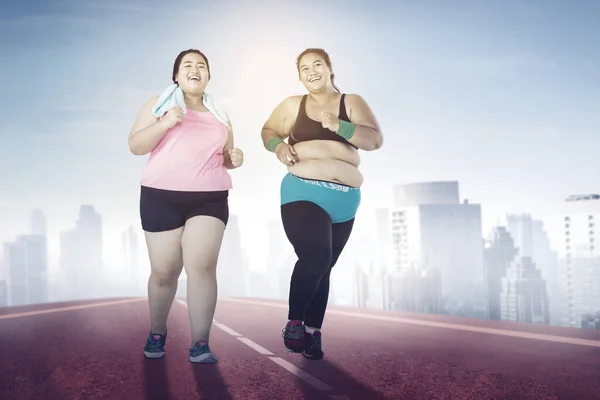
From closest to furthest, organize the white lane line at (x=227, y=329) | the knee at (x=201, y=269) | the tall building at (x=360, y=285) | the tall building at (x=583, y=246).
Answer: the knee at (x=201, y=269) < the white lane line at (x=227, y=329) < the tall building at (x=583, y=246) < the tall building at (x=360, y=285)

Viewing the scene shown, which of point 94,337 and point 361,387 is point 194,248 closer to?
point 361,387

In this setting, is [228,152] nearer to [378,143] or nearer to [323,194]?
[323,194]

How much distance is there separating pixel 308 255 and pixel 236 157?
1.01m

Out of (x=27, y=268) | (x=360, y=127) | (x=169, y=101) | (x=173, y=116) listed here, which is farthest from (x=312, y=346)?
(x=27, y=268)

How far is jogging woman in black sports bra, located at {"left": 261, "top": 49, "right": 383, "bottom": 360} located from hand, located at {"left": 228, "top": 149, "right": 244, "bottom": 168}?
340 mm

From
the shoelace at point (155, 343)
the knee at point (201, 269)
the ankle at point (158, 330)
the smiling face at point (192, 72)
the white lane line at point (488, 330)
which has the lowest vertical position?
the white lane line at point (488, 330)

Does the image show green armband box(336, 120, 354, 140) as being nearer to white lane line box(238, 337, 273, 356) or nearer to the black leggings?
the black leggings

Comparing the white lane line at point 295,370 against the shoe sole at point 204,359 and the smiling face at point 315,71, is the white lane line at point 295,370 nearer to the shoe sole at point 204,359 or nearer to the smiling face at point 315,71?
the shoe sole at point 204,359

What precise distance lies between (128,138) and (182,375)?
2036mm

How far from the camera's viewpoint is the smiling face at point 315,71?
18.6 feet

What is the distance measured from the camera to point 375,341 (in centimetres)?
650

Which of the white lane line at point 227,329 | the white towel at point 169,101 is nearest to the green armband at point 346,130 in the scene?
the white towel at point 169,101

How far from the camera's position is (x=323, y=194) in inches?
215

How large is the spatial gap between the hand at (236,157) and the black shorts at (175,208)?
34cm
